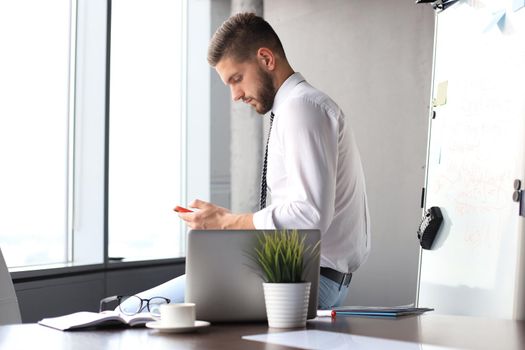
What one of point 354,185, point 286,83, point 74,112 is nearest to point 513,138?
point 354,185

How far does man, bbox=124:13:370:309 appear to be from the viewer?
2303 millimetres

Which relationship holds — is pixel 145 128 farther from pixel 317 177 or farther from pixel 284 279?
pixel 284 279

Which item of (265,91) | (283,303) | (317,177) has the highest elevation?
(265,91)

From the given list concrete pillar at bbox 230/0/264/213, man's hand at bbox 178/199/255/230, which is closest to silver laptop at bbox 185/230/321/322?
man's hand at bbox 178/199/255/230

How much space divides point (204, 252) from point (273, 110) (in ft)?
3.58

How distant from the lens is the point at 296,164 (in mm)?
2334

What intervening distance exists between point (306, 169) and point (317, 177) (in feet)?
0.15

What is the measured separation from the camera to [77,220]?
4582 millimetres

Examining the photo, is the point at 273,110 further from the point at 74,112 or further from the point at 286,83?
the point at 74,112

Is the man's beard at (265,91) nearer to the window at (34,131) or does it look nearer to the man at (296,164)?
the man at (296,164)

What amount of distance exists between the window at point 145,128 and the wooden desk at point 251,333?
324 centimetres

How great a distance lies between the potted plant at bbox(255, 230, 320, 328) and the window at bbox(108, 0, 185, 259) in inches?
127

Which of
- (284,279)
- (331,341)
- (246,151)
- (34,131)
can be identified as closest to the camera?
(331,341)

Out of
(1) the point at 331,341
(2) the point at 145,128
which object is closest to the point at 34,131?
(2) the point at 145,128
